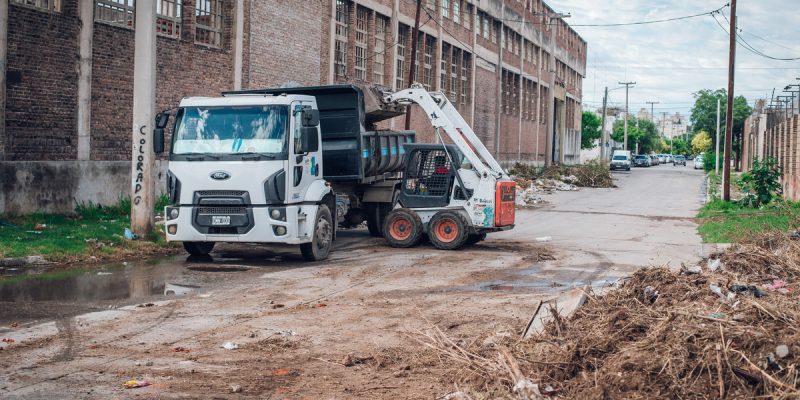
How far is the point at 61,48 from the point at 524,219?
1363 cm

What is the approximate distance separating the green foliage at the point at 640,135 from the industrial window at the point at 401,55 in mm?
100793

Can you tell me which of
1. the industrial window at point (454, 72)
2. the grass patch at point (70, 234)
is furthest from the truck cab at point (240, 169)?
the industrial window at point (454, 72)

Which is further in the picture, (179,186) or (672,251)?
(672,251)

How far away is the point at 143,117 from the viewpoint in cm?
1673

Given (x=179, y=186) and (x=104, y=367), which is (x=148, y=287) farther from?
(x=104, y=367)

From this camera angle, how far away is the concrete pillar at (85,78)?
19969 millimetres

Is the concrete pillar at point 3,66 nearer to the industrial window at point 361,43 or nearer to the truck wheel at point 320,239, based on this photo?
the truck wheel at point 320,239

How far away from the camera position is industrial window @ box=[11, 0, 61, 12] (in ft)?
61.2

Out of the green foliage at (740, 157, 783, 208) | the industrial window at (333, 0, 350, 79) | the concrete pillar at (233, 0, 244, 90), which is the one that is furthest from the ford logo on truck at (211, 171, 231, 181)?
the green foliage at (740, 157, 783, 208)

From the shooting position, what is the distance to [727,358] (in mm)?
6043

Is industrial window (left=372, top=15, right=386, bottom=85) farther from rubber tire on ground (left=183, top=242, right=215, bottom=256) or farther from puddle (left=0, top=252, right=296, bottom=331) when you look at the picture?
puddle (left=0, top=252, right=296, bottom=331)

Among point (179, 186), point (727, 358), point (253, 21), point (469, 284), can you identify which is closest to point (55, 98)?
point (179, 186)

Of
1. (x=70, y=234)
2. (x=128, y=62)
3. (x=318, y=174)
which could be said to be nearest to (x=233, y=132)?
(x=318, y=174)

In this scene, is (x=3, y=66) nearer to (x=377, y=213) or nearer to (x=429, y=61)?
(x=377, y=213)
